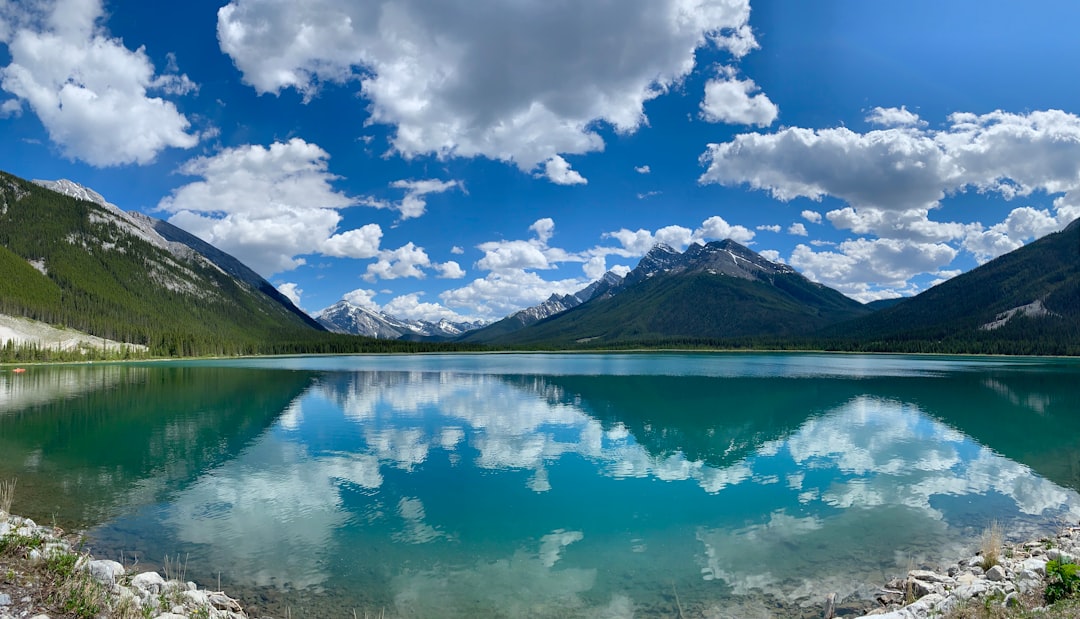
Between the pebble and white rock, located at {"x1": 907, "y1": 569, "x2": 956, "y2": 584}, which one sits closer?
the pebble

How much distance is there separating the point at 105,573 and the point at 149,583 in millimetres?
1365

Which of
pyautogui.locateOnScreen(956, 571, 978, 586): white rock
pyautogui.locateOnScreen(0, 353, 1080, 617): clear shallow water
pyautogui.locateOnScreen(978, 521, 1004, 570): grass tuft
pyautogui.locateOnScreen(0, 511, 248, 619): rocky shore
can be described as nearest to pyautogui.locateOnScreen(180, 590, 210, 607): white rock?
pyautogui.locateOnScreen(0, 511, 248, 619): rocky shore

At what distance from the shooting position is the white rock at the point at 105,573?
511 inches

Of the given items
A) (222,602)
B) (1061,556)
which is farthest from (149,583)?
(1061,556)

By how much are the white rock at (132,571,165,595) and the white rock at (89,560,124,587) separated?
0.46 metres

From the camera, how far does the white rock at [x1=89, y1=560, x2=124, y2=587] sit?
13.0m

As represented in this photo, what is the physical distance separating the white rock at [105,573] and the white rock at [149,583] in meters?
0.46

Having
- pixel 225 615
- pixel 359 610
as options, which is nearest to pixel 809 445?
pixel 359 610

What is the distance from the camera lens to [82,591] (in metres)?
11.5

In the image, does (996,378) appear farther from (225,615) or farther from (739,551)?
(225,615)

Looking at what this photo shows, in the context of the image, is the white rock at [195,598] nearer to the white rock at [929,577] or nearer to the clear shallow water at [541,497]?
the clear shallow water at [541,497]

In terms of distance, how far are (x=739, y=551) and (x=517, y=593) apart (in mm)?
8801

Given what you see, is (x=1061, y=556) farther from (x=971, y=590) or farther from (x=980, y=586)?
(x=971, y=590)

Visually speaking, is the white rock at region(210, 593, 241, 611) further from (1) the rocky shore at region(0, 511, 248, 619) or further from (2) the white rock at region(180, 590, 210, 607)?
(2) the white rock at region(180, 590, 210, 607)
